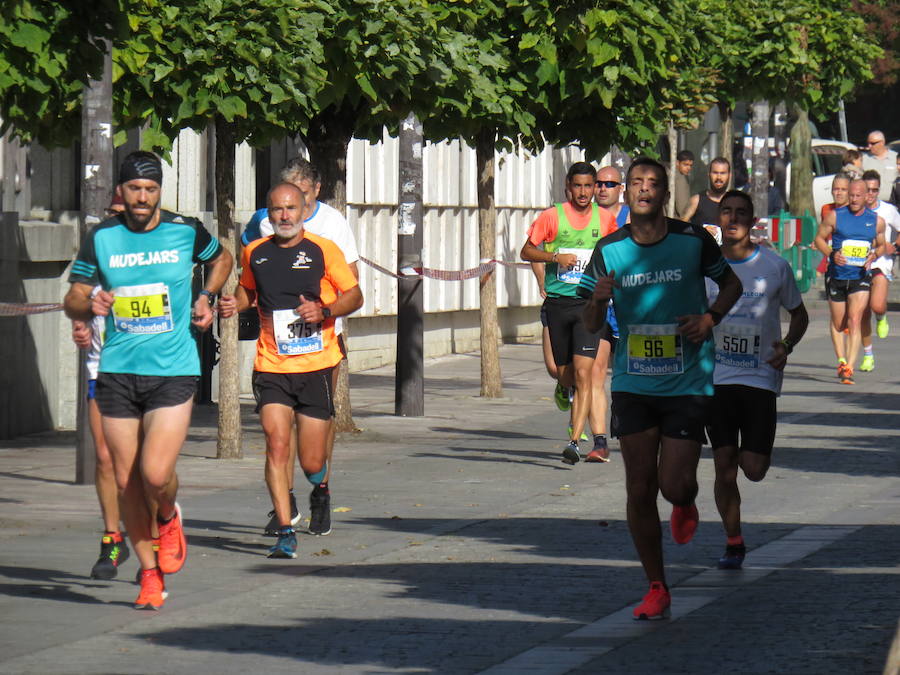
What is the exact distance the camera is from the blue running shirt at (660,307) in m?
8.55

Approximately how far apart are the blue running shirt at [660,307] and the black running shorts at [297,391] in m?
2.08

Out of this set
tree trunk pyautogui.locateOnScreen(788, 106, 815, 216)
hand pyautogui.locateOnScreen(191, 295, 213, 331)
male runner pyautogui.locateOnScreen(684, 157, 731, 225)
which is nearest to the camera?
hand pyautogui.locateOnScreen(191, 295, 213, 331)

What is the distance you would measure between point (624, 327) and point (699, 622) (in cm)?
128

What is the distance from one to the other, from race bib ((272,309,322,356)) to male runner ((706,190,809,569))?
Answer: 6.50 feet

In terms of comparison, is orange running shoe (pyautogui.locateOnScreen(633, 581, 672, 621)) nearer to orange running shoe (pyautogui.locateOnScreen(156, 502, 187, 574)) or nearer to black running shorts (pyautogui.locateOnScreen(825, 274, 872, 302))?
orange running shoe (pyautogui.locateOnScreen(156, 502, 187, 574))

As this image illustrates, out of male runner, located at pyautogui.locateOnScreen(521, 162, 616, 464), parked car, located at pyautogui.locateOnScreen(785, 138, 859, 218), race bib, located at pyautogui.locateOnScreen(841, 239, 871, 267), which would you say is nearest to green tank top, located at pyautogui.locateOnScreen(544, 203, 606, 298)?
male runner, located at pyautogui.locateOnScreen(521, 162, 616, 464)

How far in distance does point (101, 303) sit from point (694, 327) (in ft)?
7.96

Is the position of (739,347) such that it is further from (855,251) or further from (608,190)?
(855,251)

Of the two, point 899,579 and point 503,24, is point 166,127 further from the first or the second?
point 899,579

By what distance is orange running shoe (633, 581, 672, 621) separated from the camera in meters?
8.20

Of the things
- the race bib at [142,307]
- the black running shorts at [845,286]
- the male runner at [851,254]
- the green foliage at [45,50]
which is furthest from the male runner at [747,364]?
the black running shorts at [845,286]

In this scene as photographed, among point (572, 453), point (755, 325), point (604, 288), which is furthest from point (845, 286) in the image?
point (604, 288)

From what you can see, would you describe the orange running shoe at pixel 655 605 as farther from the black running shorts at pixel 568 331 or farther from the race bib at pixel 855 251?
the race bib at pixel 855 251

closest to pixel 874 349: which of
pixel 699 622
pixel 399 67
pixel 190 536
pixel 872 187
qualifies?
pixel 872 187
